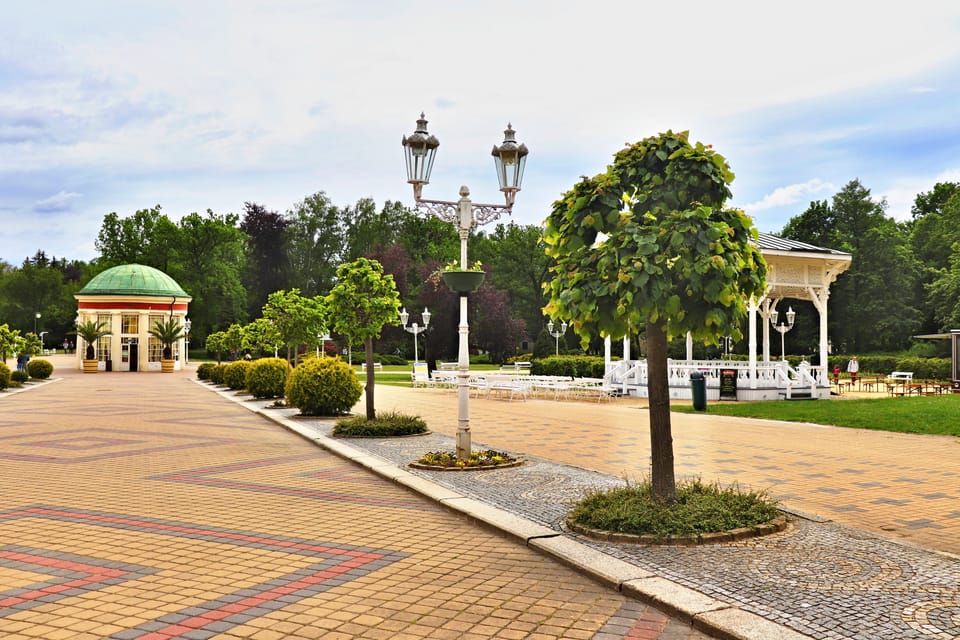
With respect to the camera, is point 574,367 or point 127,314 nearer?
point 574,367

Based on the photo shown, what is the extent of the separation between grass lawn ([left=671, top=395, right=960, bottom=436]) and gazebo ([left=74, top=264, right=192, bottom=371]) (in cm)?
4253

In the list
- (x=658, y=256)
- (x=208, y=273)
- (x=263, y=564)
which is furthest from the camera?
(x=208, y=273)

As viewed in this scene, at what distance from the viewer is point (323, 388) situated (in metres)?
17.3

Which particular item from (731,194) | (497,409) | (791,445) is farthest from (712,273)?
(497,409)

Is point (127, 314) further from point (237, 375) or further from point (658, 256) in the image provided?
point (658, 256)

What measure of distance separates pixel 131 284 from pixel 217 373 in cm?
2269

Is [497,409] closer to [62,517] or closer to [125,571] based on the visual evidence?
[62,517]

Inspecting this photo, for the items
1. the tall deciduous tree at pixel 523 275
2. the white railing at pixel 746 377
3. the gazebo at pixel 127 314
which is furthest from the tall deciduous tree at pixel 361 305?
the tall deciduous tree at pixel 523 275

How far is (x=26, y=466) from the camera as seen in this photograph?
10.6 meters

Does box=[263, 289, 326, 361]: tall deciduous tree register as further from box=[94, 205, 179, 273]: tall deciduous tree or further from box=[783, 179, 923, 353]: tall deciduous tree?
box=[94, 205, 179, 273]: tall deciduous tree

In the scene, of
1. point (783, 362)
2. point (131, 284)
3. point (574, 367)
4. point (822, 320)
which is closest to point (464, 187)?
point (783, 362)

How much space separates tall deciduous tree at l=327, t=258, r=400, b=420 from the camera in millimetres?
15344

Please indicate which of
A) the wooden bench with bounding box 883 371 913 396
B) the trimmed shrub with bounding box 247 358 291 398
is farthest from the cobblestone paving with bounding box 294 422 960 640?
the wooden bench with bounding box 883 371 913 396

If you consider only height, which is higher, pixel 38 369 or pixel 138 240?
pixel 138 240
